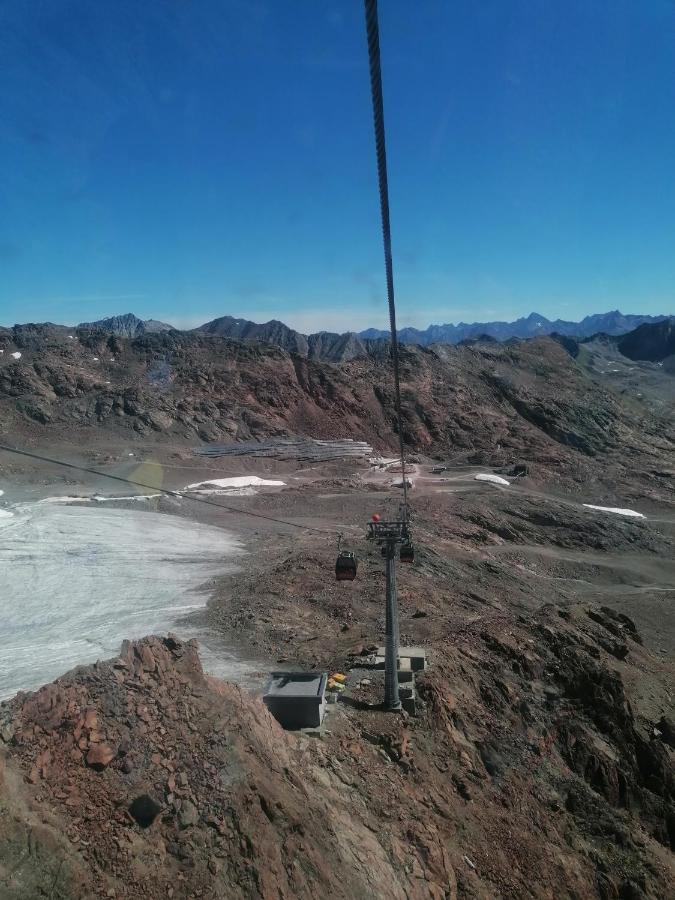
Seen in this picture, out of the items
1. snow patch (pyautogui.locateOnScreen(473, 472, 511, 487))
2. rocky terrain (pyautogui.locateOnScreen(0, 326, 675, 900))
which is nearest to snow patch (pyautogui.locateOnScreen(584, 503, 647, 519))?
rocky terrain (pyautogui.locateOnScreen(0, 326, 675, 900))

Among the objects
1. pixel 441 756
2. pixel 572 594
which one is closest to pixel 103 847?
pixel 441 756

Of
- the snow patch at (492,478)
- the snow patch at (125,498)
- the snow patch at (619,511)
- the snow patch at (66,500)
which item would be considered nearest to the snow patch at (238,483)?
the snow patch at (125,498)

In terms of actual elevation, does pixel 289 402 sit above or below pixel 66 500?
above

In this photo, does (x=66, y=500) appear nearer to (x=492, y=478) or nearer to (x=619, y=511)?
(x=492, y=478)

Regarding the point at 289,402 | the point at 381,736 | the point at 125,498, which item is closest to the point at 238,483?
the point at 125,498

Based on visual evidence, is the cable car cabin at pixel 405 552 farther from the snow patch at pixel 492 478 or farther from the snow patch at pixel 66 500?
the snow patch at pixel 492 478

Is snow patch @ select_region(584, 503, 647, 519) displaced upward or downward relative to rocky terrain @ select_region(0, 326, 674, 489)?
downward

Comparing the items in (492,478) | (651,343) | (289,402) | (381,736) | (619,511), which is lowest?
(619,511)

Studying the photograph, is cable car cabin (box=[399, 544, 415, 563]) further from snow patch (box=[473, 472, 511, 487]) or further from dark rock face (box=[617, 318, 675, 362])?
dark rock face (box=[617, 318, 675, 362])

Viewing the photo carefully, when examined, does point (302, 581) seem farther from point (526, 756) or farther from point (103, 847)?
point (103, 847)
